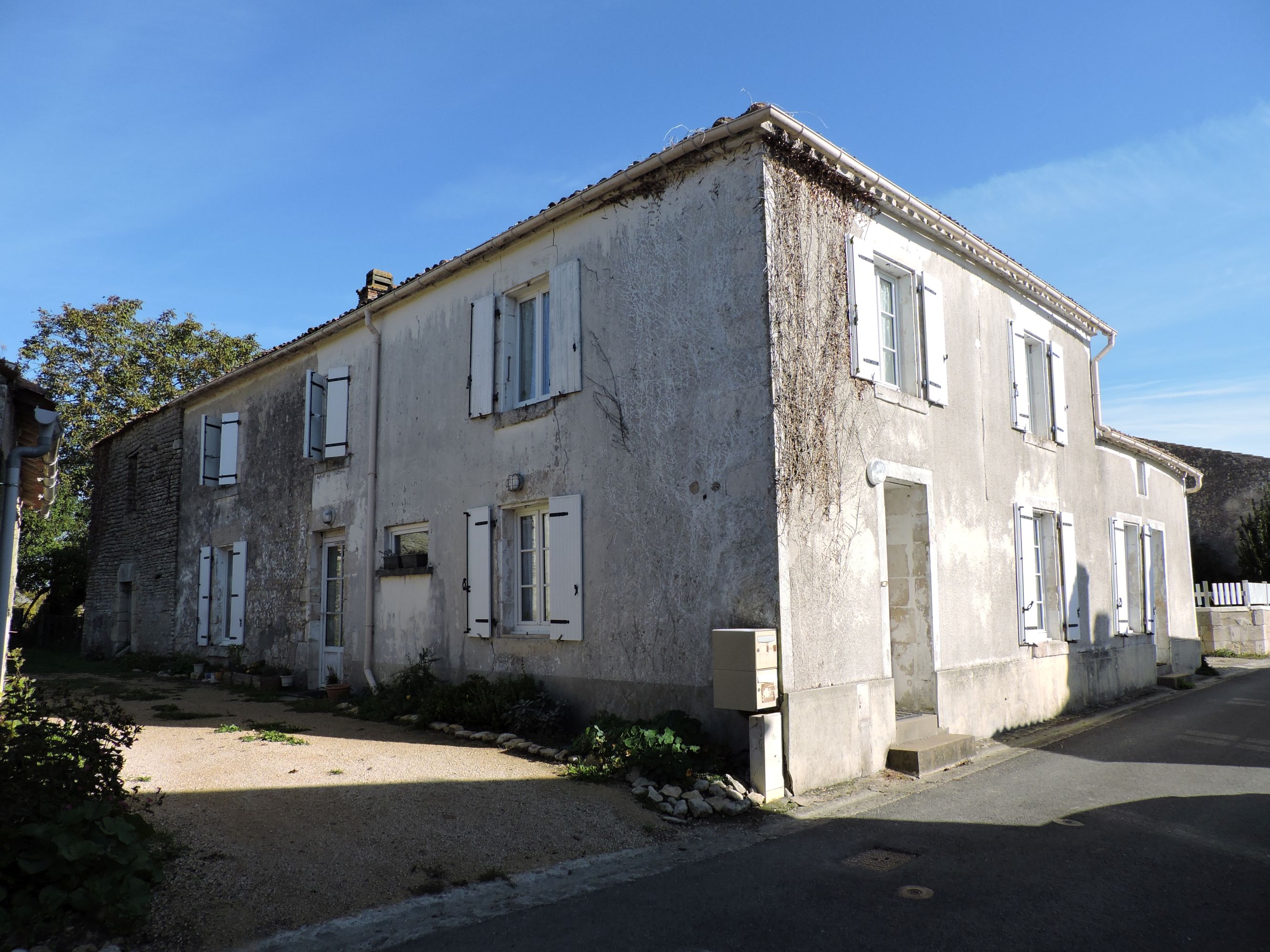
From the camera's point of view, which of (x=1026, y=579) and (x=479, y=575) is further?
(x=1026, y=579)

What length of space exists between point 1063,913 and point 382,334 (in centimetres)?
951

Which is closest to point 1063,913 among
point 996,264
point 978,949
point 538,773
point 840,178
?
point 978,949

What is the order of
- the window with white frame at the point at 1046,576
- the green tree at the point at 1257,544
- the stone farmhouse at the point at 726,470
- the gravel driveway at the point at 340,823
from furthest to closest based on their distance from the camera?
the green tree at the point at 1257,544
the window with white frame at the point at 1046,576
the stone farmhouse at the point at 726,470
the gravel driveway at the point at 340,823

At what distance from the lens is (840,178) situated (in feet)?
24.4

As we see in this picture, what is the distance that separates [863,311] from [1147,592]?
821cm

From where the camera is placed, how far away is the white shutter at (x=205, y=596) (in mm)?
13789

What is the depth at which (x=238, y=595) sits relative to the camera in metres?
13.0

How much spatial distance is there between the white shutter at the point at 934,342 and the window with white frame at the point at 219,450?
421 inches

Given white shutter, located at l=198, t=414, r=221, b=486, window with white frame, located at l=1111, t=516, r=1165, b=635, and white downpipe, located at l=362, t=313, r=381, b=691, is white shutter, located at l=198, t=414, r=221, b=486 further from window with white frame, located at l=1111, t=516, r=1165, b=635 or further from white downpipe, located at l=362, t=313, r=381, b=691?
window with white frame, located at l=1111, t=516, r=1165, b=635

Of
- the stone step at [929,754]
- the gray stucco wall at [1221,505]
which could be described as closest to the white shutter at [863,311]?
the stone step at [929,754]

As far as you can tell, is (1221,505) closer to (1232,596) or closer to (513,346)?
(1232,596)

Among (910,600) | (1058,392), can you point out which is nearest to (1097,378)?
(1058,392)

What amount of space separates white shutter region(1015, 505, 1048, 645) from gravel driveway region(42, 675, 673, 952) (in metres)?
5.58

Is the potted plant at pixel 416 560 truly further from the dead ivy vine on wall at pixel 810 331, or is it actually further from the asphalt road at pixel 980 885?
the asphalt road at pixel 980 885
